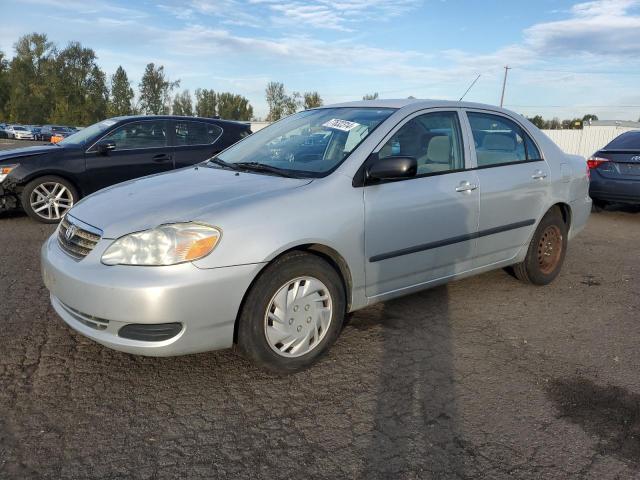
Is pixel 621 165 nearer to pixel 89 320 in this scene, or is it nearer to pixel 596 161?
pixel 596 161

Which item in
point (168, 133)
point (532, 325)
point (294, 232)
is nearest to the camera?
point (294, 232)

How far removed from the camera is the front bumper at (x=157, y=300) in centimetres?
288

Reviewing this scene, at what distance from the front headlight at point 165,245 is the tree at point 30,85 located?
281 ft

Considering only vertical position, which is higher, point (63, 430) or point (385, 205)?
point (385, 205)

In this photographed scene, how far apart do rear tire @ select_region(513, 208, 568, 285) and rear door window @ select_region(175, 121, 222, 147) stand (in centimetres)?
537

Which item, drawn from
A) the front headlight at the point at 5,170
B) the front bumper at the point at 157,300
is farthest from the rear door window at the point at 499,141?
the front headlight at the point at 5,170

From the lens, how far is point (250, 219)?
3100mm

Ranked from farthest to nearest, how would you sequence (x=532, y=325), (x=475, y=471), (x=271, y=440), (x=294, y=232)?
(x=532, y=325), (x=294, y=232), (x=271, y=440), (x=475, y=471)

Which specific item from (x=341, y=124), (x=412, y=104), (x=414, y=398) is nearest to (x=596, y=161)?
(x=412, y=104)

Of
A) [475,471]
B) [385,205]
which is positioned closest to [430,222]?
[385,205]

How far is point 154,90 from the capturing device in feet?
262

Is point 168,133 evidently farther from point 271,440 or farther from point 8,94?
point 8,94

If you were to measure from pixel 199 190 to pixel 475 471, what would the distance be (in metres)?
2.20

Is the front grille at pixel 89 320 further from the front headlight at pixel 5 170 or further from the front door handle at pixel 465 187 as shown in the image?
the front headlight at pixel 5 170
